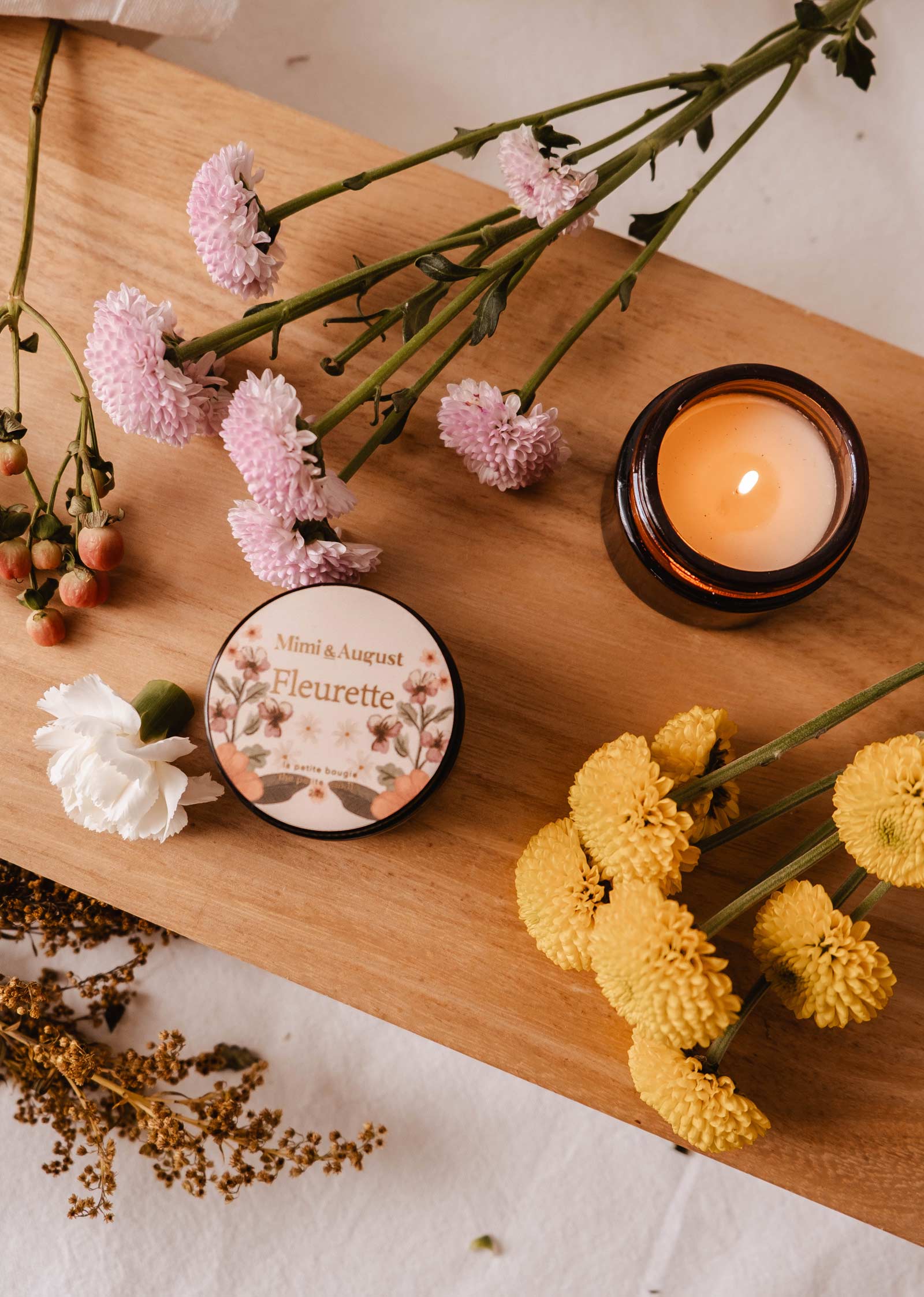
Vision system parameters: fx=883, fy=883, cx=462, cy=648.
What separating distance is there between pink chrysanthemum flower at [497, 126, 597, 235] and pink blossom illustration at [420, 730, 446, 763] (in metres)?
0.26

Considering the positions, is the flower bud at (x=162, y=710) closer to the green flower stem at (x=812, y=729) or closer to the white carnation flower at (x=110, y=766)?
the white carnation flower at (x=110, y=766)

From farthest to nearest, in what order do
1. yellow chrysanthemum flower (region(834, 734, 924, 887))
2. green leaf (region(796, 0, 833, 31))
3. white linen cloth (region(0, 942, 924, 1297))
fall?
white linen cloth (region(0, 942, 924, 1297)) → green leaf (region(796, 0, 833, 31)) → yellow chrysanthemum flower (region(834, 734, 924, 887))

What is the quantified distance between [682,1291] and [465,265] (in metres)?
0.82

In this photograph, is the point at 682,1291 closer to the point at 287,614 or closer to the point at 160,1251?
the point at 160,1251

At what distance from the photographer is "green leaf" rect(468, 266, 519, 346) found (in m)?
0.44

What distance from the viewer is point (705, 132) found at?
495 millimetres

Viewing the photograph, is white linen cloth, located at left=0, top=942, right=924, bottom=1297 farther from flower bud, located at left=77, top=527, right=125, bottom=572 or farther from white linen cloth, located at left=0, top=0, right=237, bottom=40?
white linen cloth, located at left=0, top=0, right=237, bottom=40

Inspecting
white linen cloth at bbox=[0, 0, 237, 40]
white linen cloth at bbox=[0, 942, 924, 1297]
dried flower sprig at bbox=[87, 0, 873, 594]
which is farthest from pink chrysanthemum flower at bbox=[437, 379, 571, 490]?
white linen cloth at bbox=[0, 942, 924, 1297]

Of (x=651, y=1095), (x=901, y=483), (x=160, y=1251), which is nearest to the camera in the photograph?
(x=651, y=1095)

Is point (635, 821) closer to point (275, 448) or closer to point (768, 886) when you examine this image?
point (768, 886)

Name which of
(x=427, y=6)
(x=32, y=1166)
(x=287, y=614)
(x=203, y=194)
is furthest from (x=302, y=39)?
(x=32, y=1166)

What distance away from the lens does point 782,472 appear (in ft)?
1.54

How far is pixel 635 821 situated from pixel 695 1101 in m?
0.13

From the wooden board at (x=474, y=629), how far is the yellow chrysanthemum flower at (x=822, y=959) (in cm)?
7
